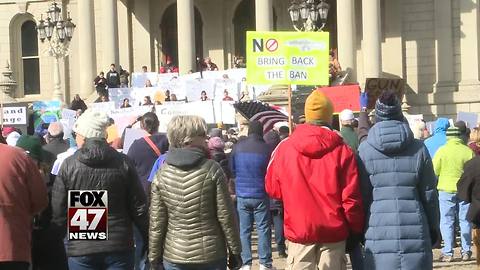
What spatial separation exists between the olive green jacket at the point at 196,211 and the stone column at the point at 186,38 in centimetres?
2743

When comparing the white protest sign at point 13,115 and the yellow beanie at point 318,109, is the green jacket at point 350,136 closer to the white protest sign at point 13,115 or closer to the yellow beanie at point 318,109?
the yellow beanie at point 318,109

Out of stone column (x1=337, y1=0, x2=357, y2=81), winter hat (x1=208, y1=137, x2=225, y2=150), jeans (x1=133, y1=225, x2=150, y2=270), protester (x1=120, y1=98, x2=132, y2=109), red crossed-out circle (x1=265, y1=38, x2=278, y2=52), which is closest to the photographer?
jeans (x1=133, y1=225, x2=150, y2=270)

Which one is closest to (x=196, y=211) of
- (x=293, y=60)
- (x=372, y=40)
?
(x=293, y=60)

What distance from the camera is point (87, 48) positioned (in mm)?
37312

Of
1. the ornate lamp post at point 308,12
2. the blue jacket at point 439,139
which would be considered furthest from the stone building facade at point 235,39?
the blue jacket at point 439,139

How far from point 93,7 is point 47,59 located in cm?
497

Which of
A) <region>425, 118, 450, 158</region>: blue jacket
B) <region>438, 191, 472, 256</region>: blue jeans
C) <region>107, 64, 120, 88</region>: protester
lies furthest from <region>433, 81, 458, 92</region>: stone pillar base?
<region>438, 191, 472, 256</region>: blue jeans

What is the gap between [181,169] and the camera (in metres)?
7.60

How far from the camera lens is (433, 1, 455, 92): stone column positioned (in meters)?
37.0

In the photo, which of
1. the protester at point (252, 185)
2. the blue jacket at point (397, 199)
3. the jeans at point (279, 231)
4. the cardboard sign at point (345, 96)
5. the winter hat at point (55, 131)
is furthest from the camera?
the cardboard sign at point (345, 96)

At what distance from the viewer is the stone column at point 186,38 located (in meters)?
35.1

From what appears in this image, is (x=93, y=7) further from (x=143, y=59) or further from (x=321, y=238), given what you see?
(x=321, y=238)

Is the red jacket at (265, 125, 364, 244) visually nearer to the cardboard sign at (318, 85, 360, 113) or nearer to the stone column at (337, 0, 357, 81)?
the cardboard sign at (318, 85, 360, 113)

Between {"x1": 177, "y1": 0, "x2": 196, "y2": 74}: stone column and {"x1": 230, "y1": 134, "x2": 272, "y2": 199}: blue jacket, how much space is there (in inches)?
865
